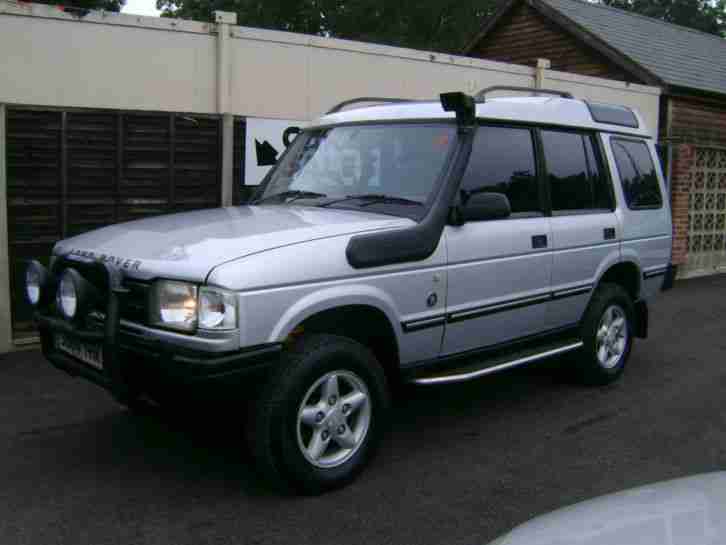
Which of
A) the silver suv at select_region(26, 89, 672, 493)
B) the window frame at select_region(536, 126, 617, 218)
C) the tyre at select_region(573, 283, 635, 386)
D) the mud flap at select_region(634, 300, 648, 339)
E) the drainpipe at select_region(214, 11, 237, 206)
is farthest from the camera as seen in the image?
the drainpipe at select_region(214, 11, 237, 206)

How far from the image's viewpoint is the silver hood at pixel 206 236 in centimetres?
363

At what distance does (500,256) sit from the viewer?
475 cm

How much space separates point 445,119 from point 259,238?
1542mm

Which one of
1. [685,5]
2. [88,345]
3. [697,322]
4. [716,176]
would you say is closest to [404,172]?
[88,345]

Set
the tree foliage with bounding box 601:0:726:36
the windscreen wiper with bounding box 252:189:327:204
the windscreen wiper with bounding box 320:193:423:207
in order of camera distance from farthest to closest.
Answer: the tree foliage with bounding box 601:0:726:36 < the windscreen wiper with bounding box 252:189:327:204 < the windscreen wiper with bounding box 320:193:423:207

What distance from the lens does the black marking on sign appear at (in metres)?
8.09

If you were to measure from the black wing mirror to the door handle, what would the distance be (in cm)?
63

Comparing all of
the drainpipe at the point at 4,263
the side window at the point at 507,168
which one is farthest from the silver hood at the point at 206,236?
the drainpipe at the point at 4,263

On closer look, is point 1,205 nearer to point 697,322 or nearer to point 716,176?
point 697,322

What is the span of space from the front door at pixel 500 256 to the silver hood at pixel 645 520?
2148 mm

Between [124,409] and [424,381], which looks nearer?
[424,381]

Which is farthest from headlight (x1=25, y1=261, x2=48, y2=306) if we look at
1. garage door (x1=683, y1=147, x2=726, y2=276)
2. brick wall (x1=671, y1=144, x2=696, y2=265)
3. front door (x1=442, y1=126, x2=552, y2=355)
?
garage door (x1=683, y1=147, x2=726, y2=276)

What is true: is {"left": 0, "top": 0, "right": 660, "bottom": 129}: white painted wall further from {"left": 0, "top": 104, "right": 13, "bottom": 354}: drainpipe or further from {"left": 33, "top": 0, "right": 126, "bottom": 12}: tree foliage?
{"left": 33, "top": 0, "right": 126, "bottom": 12}: tree foliage

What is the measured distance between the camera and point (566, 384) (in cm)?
614
